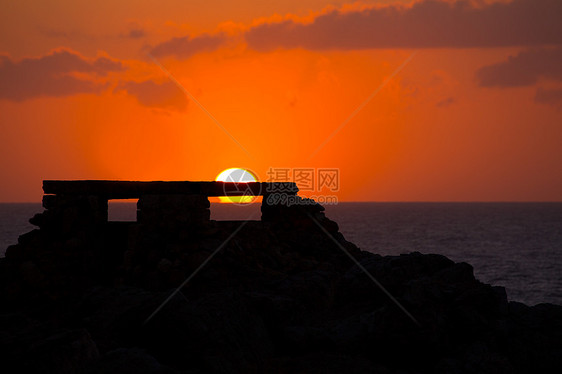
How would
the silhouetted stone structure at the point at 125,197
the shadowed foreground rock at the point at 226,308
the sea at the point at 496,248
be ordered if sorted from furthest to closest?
the sea at the point at 496,248 < the silhouetted stone structure at the point at 125,197 < the shadowed foreground rock at the point at 226,308

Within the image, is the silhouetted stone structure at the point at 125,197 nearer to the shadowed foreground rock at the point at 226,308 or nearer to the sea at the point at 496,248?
the shadowed foreground rock at the point at 226,308

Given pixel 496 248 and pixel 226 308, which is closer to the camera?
pixel 226 308

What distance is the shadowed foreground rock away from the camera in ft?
20.4

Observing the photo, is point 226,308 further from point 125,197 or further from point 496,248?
point 496,248

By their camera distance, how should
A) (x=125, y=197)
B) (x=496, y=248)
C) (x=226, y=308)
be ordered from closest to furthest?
(x=226, y=308)
(x=125, y=197)
(x=496, y=248)

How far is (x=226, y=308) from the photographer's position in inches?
272

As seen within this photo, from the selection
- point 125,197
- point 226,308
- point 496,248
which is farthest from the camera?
point 496,248

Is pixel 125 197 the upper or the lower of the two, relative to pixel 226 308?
upper

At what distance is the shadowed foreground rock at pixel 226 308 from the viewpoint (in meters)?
6.23

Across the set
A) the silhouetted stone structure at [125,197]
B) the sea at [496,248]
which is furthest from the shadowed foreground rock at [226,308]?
the sea at [496,248]

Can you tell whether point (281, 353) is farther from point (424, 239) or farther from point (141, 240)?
point (424, 239)

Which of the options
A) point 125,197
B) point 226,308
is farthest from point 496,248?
point 226,308

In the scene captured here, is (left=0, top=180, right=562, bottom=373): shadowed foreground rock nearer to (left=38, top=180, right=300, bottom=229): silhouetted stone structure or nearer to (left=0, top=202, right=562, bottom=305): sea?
(left=38, top=180, right=300, bottom=229): silhouetted stone structure

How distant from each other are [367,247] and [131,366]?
67.6 meters
